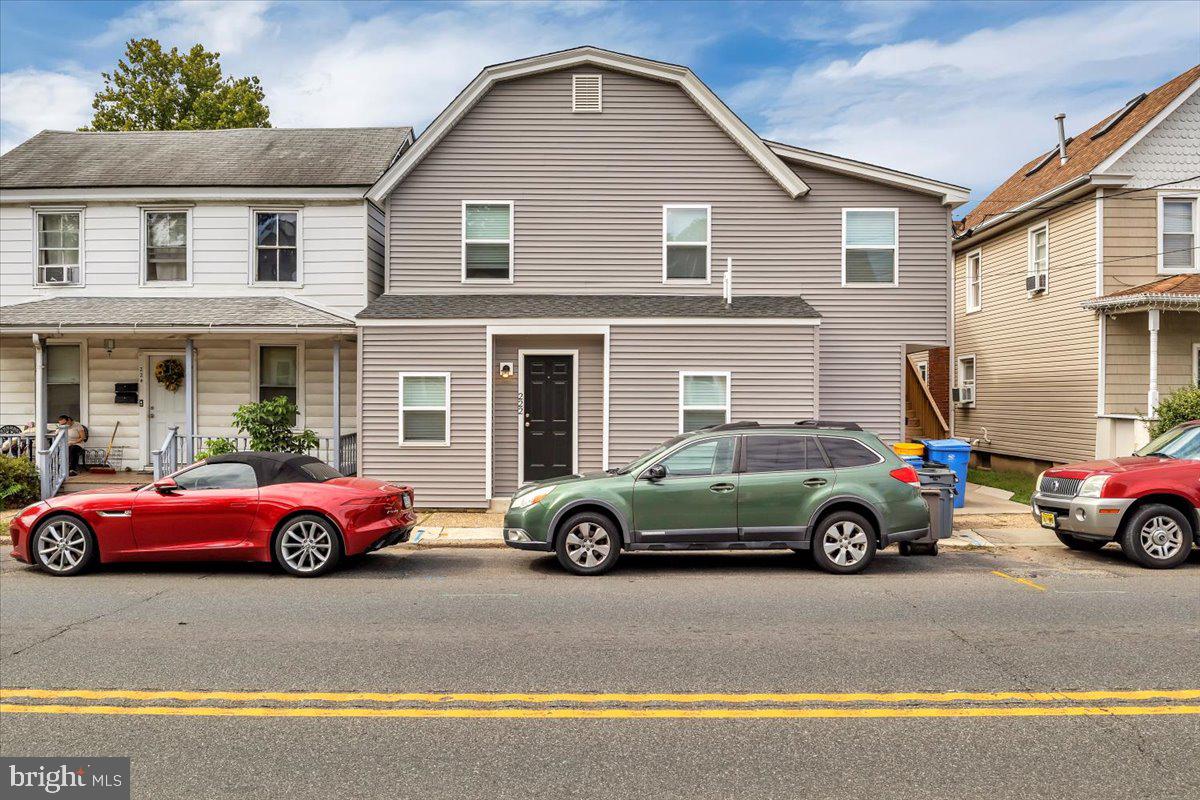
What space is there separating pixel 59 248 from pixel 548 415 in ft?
34.2

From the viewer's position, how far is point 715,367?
46.9ft

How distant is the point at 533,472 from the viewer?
585 inches

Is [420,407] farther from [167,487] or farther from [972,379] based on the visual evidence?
[972,379]

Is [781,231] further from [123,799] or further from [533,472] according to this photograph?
[123,799]

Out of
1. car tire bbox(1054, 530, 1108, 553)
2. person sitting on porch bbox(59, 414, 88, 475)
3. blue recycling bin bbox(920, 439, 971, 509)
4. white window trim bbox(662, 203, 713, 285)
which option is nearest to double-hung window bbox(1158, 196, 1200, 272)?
blue recycling bin bbox(920, 439, 971, 509)

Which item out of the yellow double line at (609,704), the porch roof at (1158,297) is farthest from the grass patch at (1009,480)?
the yellow double line at (609,704)

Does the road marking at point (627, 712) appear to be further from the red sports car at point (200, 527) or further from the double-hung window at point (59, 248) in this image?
the double-hung window at point (59, 248)

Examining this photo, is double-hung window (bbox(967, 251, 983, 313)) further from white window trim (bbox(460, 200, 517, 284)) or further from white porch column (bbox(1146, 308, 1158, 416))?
white window trim (bbox(460, 200, 517, 284))

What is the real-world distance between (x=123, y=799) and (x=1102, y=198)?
19.9m


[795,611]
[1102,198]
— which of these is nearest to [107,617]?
[795,611]

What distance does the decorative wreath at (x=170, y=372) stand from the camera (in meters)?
16.8

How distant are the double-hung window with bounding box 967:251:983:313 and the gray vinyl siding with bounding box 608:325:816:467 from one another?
40.0ft

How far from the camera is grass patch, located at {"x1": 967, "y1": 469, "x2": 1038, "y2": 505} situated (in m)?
16.2

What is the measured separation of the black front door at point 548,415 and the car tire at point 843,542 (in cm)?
609
